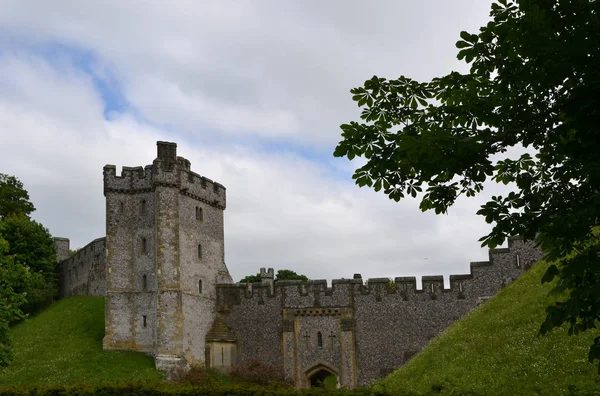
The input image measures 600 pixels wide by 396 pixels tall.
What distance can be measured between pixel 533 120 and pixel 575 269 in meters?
2.35

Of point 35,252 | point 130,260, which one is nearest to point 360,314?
point 130,260

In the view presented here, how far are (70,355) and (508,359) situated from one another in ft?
88.5

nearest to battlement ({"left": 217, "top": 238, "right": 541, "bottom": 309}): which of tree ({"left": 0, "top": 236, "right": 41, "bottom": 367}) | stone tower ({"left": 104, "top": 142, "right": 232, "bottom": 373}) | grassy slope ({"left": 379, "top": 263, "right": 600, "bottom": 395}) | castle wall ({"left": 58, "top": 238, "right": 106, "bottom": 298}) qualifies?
stone tower ({"left": 104, "top": 142, "right": 232, "bottom": 373})

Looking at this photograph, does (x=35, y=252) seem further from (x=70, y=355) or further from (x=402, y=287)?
(x=402, y=287)

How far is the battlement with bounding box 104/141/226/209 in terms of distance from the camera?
41.3 meters

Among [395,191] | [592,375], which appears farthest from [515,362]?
[395,191]

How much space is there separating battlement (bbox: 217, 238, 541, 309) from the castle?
6 cm

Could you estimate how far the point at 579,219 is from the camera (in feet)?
28.1

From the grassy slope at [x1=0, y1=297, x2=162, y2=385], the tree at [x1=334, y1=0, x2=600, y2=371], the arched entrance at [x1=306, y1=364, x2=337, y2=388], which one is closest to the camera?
the tree at [x1=334, y1=0, x2=600, y2=371]

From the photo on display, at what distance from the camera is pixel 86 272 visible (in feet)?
167

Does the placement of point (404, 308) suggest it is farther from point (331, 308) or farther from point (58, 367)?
point (58, 367)

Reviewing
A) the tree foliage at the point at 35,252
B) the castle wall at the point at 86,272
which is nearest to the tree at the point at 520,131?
the castle wall at the point at 86,272

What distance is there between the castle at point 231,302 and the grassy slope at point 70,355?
3.99 feet

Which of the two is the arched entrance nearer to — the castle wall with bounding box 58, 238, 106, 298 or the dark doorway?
the dark doorway
